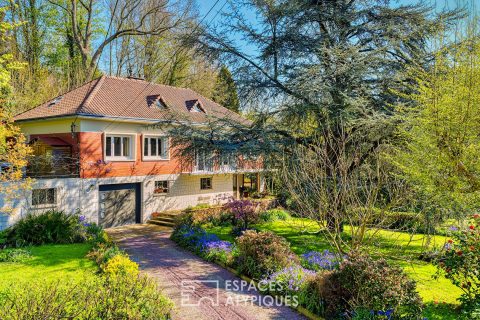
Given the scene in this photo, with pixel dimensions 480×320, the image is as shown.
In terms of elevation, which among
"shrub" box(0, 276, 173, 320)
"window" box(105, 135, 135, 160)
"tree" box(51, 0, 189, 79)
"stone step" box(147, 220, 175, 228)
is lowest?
"stone step" box(147, 220, 175, 228)

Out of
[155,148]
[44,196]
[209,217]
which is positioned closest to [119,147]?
[155,148]

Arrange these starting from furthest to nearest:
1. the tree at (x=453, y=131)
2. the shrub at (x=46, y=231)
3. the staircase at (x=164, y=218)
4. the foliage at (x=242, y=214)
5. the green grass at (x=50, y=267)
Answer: the staircase at (x=164, y=218) → the foliage at (x=242, y=214) → the shrub at (x=46, y=231) → the green grass at (x=50, y=267) → the tree at (x=453, y=131)

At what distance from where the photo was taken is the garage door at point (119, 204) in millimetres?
20000

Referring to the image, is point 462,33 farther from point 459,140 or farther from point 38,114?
point 38,114

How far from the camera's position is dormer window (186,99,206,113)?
25859 mm

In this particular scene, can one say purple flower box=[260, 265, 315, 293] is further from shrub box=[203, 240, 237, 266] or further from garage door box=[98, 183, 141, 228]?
garage door box=[98, 183, 141, 228]

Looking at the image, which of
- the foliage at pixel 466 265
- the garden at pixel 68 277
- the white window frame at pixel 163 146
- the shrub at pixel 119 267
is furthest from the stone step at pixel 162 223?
the foliage at pixel 466 265

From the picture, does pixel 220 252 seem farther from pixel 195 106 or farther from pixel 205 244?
pixel 195 106

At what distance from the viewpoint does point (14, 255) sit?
1133cm

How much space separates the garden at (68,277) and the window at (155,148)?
6967 millimetres

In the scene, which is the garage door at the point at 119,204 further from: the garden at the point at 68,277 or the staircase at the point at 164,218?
the garden at the point at 68,277

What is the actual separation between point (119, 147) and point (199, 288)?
1355 cm

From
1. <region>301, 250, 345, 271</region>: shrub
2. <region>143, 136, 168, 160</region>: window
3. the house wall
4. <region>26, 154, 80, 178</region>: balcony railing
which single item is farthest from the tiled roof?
<region>301, 250, 345, 271</region>: shrub

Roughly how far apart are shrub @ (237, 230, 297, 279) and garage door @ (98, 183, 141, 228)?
39.4 ft
